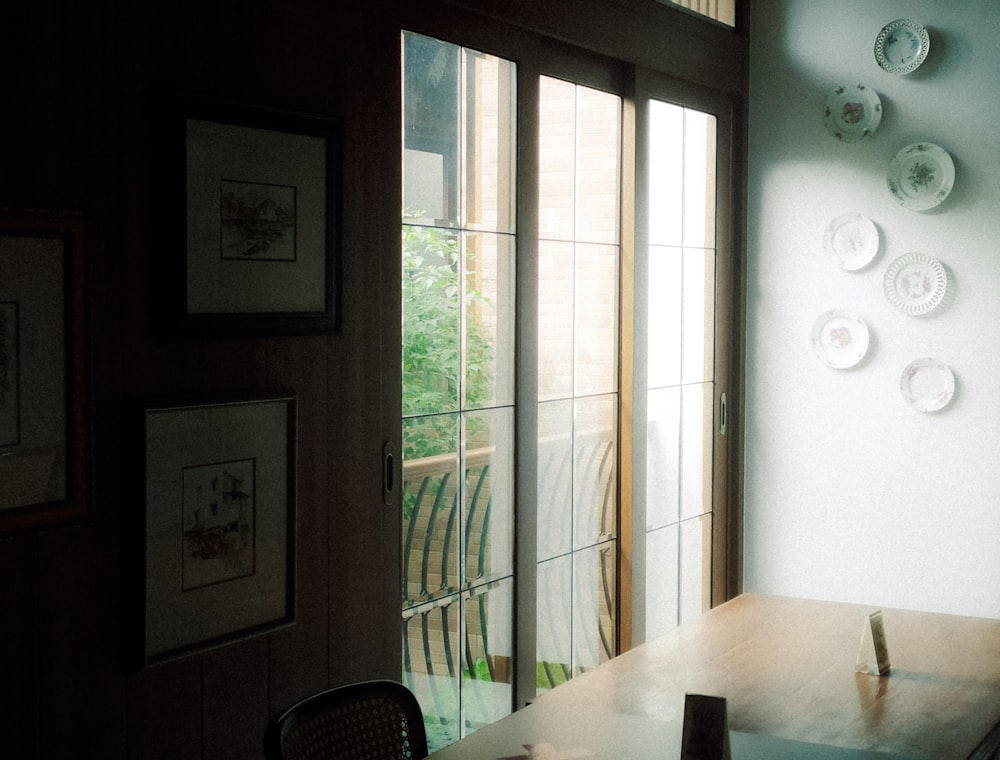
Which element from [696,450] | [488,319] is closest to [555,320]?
[488,319]

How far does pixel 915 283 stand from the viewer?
3.98 m

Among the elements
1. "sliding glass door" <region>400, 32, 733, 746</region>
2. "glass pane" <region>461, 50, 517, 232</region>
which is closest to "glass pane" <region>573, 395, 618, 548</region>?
"sliding glass door" <region>400, 32, 733, 746</region>

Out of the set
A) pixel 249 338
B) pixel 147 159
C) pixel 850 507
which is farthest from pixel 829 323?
pixel 147 159

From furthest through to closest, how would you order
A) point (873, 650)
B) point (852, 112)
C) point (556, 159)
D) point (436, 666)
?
point (852, 112) → point (556, 159) → point (436, 666) → point (873, 650)

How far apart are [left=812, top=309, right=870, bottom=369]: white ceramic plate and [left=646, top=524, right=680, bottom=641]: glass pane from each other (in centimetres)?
81

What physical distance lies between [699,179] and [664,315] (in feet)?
1.75

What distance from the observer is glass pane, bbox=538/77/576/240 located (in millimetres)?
3322

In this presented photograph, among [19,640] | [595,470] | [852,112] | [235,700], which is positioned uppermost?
[852,112]

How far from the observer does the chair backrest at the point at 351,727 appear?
1697mm

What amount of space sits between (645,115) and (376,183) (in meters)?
1.34

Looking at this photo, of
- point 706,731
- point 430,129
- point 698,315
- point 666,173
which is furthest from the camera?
point 698,315

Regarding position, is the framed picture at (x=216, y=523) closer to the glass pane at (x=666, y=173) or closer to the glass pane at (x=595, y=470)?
the glass pane at (x=595, y=470)

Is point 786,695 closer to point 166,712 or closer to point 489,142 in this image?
point 166,712

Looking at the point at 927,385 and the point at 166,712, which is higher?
the point at 927,385
